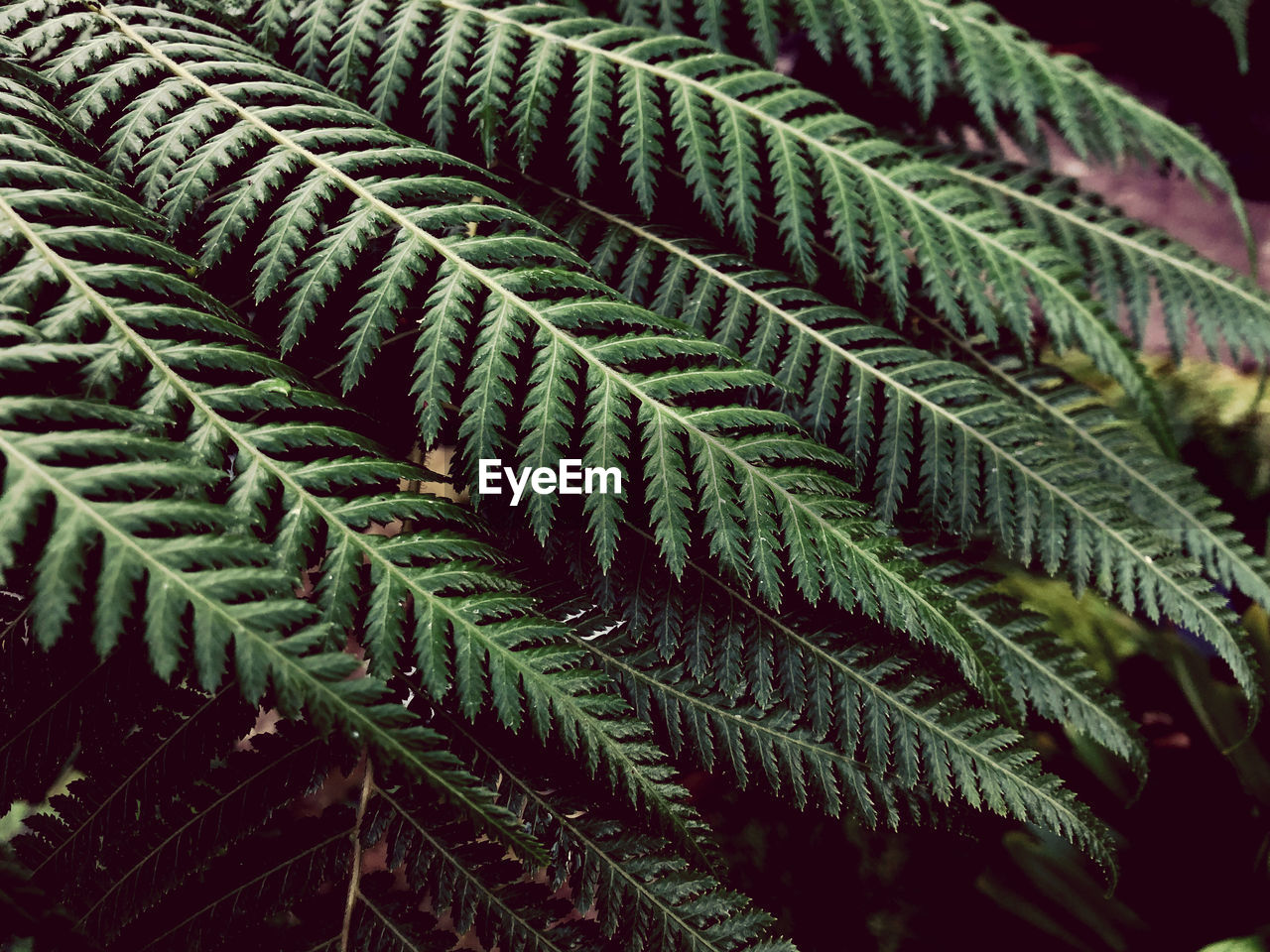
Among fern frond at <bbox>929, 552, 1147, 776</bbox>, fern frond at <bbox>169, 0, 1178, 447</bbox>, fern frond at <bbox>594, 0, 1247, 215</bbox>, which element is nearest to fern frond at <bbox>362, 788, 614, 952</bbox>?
fern frond at <bbox>929, 552, 1147, 776</bbox>

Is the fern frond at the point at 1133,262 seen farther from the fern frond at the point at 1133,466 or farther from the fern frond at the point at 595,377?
the fern frond at the point at 595,377

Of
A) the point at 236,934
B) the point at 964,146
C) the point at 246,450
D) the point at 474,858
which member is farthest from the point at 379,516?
the point at 964,146

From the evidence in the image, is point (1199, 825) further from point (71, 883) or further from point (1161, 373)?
point (71, 883)

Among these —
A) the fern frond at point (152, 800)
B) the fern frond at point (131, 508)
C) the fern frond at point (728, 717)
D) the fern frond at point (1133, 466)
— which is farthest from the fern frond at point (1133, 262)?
the fern frond at point (152, 800)

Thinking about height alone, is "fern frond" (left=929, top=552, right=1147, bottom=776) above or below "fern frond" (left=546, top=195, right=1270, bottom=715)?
below

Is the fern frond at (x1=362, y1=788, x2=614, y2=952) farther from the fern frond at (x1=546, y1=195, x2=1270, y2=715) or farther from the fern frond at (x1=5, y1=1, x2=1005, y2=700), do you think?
the fern frond at (x1=546, y1=195, x2=1270, y2=715)

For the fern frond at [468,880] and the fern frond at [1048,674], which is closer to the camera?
the fern frond at [468,880]

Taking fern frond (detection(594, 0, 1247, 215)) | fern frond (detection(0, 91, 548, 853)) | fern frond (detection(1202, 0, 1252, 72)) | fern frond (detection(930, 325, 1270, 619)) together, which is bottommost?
fern frond (detection(930, 325, 1270, 619))

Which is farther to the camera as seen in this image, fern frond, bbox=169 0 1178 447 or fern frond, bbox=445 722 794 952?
fern frond, bbox=169 0 1178 447
